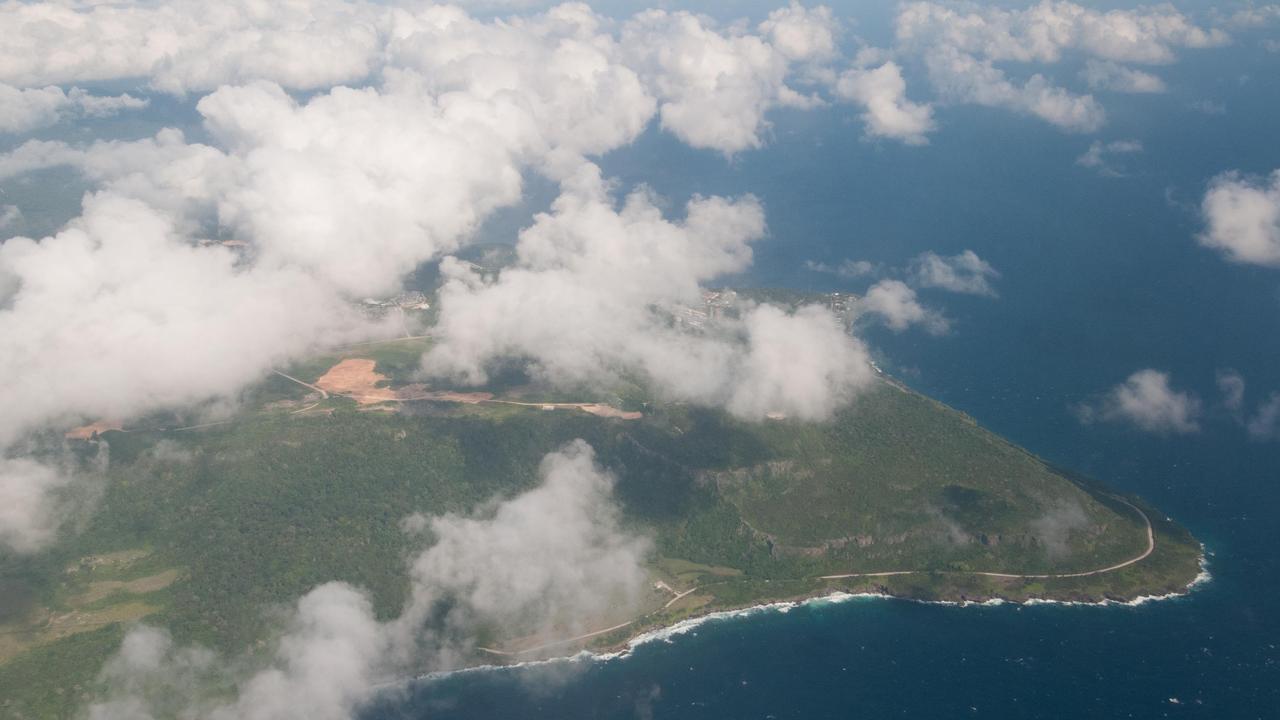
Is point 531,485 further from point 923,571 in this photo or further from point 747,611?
point 923,571

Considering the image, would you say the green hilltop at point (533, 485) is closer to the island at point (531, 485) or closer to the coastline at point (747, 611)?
the island at point (531, 485)

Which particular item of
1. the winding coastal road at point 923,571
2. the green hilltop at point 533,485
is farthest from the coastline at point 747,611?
the winding coastal road at point 923,571

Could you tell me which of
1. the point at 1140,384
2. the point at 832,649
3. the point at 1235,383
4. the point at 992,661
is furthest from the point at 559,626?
the point at 1235,383

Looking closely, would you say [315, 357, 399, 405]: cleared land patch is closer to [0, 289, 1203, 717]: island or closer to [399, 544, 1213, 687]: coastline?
[0, 289, 1203, 717]: island

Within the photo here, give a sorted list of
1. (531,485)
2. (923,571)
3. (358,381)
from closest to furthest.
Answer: (923,571) < (531,485) < (358,381)

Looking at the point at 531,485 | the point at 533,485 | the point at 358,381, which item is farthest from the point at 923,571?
the point at 358,381

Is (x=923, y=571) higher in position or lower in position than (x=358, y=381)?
lower

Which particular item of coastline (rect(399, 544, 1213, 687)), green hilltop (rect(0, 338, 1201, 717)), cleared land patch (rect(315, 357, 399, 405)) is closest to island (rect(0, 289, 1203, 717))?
green hilltop (rect(0, 338, 1201, 717))

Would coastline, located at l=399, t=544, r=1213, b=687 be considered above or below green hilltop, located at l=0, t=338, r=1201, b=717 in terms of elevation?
below
